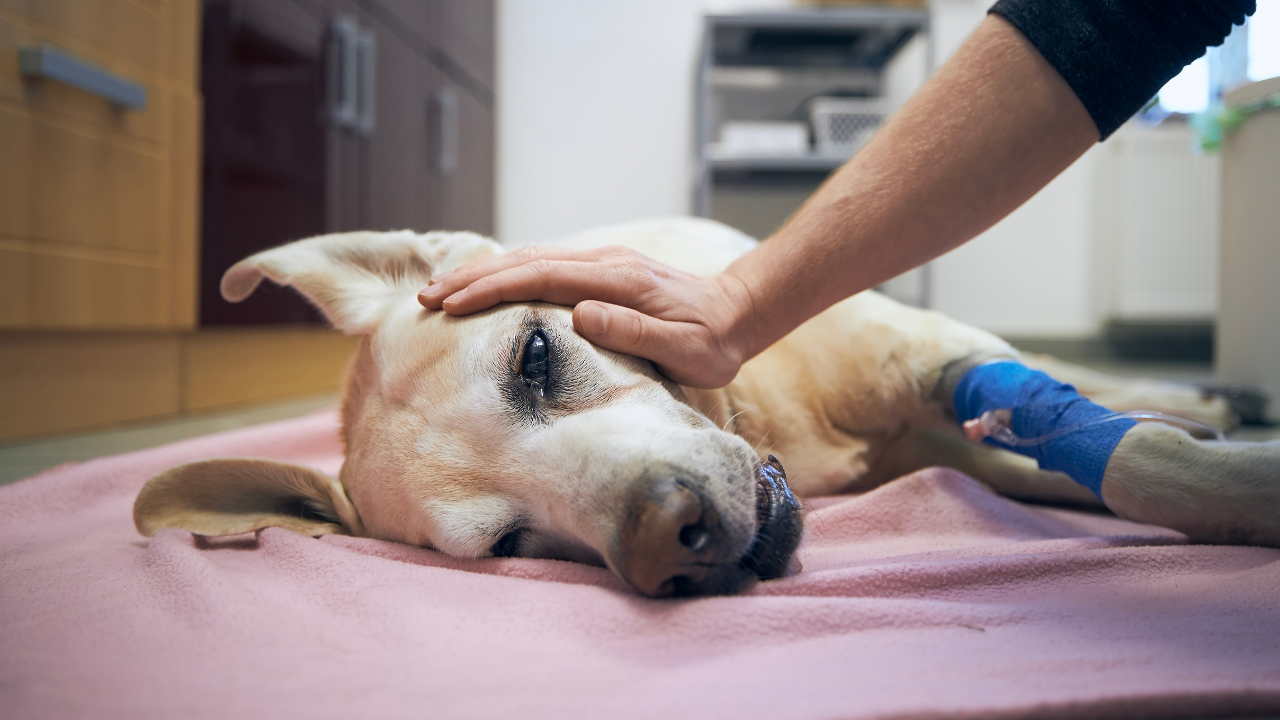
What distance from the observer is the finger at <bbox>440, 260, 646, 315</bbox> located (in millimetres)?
981

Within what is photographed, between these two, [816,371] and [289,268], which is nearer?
[289,268]

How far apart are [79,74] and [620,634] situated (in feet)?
7.05

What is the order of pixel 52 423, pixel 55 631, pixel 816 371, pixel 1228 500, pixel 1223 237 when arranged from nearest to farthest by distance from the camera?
pixel 55 631 < pixel 1228 500 < pixel 816 371 < pixel 52 423 < pixel 1223 237

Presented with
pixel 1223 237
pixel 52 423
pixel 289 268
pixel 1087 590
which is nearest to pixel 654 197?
pixel 1223 237

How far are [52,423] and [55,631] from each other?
1.70 m

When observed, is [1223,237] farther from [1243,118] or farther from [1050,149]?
[1050,149]

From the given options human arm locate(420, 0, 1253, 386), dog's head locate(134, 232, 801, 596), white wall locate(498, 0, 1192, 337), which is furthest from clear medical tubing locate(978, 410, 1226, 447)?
white wall locate(498, 0, 1192, 337)

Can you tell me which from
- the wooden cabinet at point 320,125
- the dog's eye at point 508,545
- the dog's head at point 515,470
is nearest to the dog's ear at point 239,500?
the dog's head at point 515,470

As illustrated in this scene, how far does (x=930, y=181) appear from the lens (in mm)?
972

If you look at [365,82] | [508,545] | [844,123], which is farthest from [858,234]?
[844,123]

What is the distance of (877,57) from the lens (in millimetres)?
5074

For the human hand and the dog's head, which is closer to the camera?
the dog's head

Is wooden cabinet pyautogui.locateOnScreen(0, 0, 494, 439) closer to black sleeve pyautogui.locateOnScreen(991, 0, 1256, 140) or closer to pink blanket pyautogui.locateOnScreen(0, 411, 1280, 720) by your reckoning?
pink blanket pyautogui.locateOnScreen(0, 411, 1280, 720)

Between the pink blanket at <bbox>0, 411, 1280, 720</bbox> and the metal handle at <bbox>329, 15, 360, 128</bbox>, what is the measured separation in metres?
2.64
